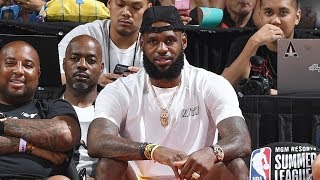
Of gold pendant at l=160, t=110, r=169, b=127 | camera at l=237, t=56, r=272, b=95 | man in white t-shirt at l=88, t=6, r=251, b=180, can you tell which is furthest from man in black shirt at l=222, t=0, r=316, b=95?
gold pendant at l=160, t=110, r=169, b=127

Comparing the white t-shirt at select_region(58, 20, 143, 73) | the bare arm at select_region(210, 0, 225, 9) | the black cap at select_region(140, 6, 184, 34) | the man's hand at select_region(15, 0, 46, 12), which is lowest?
the white t-shirt at select_region(58, 20, 143, 73)

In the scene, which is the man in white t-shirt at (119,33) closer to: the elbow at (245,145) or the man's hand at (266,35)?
the man's hand at (266,35)

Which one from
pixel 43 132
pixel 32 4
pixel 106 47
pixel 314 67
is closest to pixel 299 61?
pixel 314 67

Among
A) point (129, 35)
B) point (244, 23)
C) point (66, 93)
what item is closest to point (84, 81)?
point (66, 93)

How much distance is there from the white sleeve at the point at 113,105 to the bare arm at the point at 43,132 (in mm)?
228

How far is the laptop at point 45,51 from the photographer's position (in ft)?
16.5

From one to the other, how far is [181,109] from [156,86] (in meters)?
0.24

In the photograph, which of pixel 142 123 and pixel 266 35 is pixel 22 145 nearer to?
pixel 142 123

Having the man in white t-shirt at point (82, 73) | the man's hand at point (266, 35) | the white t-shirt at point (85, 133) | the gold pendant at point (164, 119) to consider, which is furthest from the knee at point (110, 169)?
the man's hand at point (266, 35)

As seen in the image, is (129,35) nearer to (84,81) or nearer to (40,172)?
(84,81)

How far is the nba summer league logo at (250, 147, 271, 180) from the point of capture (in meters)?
4.46

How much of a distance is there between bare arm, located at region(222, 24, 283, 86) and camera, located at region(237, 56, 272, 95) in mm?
259

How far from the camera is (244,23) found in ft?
22.6

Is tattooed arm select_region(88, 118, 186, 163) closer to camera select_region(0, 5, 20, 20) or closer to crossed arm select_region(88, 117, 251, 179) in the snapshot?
crossed arm select_region(88, 117, 251, 179)
